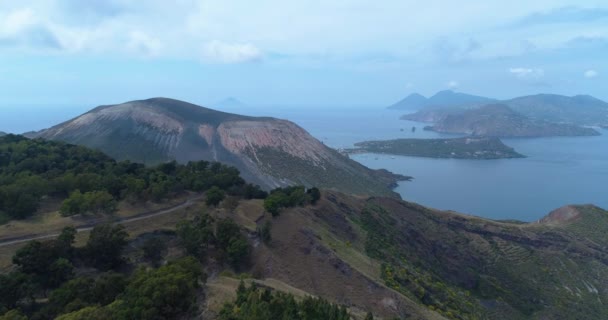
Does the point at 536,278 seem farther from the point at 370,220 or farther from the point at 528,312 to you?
the point at 370,220

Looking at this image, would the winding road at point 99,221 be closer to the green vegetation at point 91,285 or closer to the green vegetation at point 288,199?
the green vegetation at point 91,285

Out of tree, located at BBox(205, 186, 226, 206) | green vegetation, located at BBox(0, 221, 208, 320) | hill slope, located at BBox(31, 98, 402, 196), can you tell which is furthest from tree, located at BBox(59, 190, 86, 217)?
hill slope, located at BBox(31, 98, 402, 196)

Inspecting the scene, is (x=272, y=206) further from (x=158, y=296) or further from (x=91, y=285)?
(x=158, y=296)

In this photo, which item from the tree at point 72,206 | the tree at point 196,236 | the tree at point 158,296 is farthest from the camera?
the tree at point 72,206

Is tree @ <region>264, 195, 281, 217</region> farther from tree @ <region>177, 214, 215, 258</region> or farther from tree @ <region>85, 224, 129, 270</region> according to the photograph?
tree @ <region>85, 224, 129, 270</region>

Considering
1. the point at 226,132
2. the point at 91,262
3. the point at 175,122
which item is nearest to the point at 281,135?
the point at 226,132

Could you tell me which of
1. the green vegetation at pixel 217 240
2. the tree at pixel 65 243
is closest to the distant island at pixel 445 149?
the green vegetation at pixel 217 240

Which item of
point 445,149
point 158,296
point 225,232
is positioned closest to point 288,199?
point 225,232
